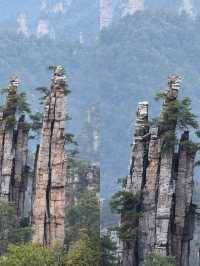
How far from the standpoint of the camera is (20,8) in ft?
421

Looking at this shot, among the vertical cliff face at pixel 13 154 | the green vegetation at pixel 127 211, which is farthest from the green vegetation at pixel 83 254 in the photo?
the vertical cliff face at pixel 13 154

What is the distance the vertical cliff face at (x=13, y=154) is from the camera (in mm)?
54719

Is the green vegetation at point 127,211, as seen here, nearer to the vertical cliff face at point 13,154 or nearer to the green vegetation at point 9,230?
the green vegetation at point 9,230

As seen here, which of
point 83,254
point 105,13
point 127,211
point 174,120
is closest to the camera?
point 83,254

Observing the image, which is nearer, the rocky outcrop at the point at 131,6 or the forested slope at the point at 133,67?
the forested slope at the point at 133,67

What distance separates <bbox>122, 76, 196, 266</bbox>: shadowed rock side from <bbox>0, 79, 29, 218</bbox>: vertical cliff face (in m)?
7.33

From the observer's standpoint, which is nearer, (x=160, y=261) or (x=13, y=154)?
(x=160, y=261)

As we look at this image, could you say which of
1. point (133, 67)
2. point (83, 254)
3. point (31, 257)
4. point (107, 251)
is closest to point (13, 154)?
point (133, 67)

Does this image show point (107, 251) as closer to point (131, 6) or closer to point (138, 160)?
point (138, 160)

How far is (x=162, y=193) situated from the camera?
4759 cm

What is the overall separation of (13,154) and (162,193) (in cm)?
905

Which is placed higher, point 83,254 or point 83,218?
point 83,218

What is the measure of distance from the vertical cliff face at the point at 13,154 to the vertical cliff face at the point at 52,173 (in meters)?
2.22

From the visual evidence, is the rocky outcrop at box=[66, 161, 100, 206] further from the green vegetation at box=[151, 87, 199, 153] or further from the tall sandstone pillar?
the green vegetation at box=[151, 87, 199, 153]
